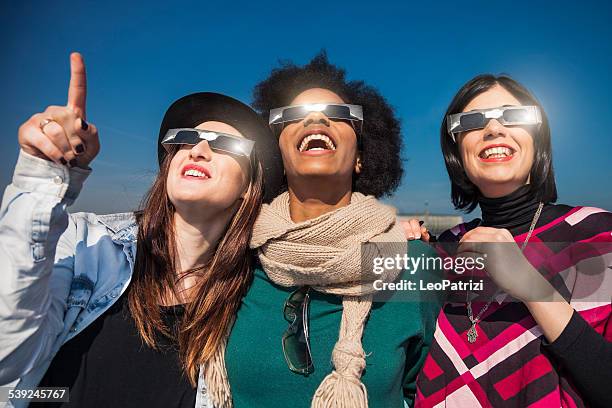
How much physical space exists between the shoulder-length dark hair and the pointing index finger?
7.51 feet

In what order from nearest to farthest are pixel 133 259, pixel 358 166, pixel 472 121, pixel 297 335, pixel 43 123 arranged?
pixel 43 123 → pixel 297 335 → pixel 133 259 → pixel 472 121 → pixel 358 166

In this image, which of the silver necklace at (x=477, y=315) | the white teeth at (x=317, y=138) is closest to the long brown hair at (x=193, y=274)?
the white teeth at (x=317, y=138)

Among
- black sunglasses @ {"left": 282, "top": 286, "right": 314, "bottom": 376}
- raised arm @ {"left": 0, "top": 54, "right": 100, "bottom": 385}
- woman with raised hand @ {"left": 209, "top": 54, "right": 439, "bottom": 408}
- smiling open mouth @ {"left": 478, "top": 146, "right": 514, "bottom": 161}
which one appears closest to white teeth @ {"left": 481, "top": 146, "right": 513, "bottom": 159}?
smiling open mouth @ {"left": 478, "top": 146, "right": 514, "bottom": 161}

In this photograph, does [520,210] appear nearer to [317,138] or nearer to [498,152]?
[498,152]

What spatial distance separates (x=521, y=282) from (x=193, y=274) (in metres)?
1.95

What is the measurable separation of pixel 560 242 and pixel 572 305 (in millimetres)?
358

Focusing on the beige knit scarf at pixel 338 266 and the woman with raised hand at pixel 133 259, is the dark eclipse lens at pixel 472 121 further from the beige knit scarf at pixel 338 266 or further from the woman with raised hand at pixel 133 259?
the woman with raised hand at pixel 133 259

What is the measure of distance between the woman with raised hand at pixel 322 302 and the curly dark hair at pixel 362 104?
0.34 metres

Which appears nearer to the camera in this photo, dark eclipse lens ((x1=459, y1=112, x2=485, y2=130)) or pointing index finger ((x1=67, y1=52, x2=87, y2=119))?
pointing index finger ((x1=67, y1=52, x2=87, y2=119))

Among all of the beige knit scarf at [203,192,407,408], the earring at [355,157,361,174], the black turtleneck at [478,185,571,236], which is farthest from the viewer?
the earring at [355,157,361,174]

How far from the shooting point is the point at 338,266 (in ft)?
7.99

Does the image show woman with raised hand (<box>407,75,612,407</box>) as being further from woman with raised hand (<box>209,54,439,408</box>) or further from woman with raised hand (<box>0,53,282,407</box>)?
woman with raised hand (<box>0,53,282,407</box>)

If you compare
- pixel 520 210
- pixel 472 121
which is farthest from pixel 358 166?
pixel 520 210

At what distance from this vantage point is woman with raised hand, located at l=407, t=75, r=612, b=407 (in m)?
2.06
